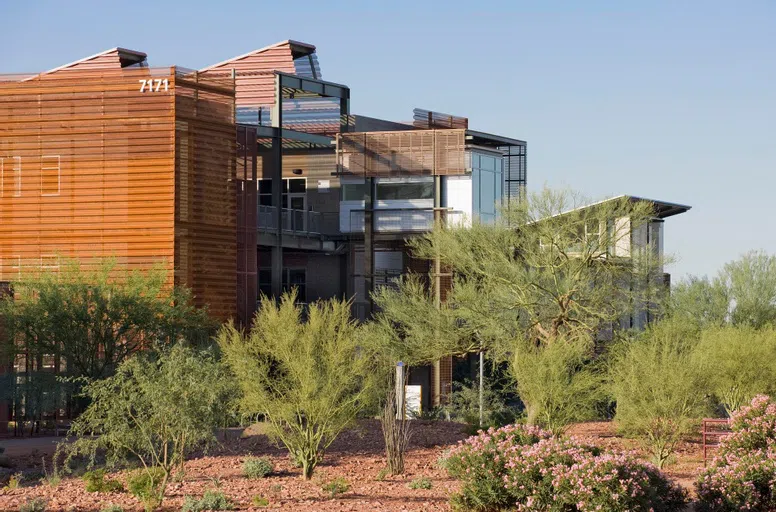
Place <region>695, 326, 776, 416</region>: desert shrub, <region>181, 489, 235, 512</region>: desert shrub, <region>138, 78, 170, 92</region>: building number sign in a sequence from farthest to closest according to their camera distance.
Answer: <region>138, 78, 170, 92</region>: building number sign → <region>695, 326, 776, 416</region>: desert shrub → <region>181, 489, 235, 512</region>: desert shrub

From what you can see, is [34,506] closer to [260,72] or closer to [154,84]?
[154,84]

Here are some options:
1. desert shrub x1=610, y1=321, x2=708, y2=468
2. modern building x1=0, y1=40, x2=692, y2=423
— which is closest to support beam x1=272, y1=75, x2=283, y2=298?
modern building x1=0, y1=40, x2=692, y2=423

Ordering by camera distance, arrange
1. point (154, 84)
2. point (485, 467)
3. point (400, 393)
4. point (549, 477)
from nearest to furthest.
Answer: point (549, 477) → point (485, 467) → point (400, 393) → point (154, 84)

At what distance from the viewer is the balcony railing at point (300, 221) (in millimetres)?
46000

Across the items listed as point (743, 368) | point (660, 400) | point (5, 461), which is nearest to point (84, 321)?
point (5, 461)

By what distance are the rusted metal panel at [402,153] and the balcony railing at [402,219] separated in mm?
1575

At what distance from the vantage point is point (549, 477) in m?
17.8

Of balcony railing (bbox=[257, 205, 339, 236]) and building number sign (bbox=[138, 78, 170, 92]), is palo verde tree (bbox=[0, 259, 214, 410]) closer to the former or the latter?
building number sign (bbox=[138, 78, 170, 92])

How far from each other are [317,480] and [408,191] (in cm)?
2626

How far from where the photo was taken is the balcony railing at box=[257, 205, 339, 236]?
4600 cm

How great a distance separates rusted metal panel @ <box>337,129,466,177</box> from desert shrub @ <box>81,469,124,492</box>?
26994 mm

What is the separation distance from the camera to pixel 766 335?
3622cm

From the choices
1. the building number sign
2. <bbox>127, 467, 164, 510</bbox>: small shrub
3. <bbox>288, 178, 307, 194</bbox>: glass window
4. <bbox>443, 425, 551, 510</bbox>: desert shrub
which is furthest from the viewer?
<bbox>288, 178, 307, 194</bbox>: glass window

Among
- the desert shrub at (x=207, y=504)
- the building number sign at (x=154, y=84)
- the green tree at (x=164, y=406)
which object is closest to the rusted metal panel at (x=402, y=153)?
the building number sign at (x=154, y=84)
